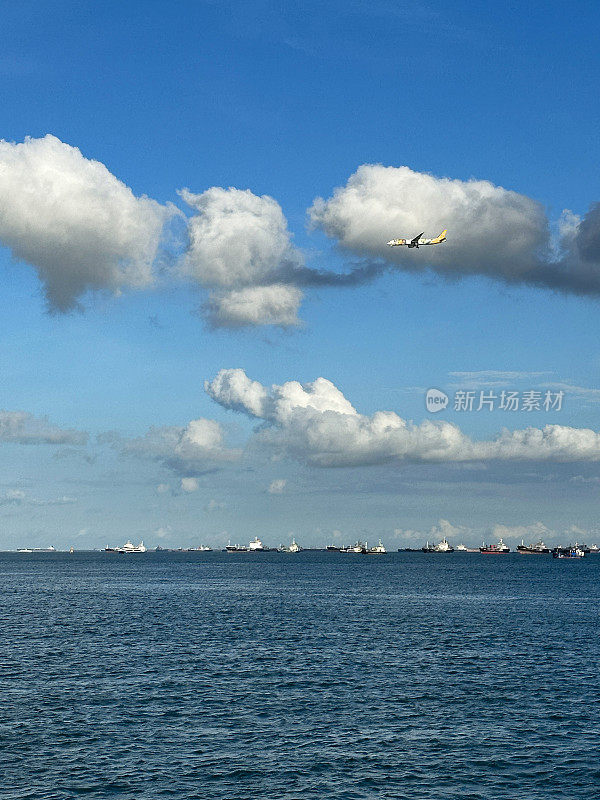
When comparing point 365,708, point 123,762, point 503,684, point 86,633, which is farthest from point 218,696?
point 86,633

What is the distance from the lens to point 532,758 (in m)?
59.2

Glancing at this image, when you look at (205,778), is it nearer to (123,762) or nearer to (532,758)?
(123,762)

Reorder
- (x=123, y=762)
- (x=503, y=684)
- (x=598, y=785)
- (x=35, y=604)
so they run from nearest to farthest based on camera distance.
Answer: (x=598, y=785) → (x=123, y=762) → (x=503, y=684) → (x=35, y=604)

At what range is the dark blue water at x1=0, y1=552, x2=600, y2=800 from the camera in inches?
2138

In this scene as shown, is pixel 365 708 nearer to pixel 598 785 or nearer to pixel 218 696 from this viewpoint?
pixel 218 696

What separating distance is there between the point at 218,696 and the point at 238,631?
167ft

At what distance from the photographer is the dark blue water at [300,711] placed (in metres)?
54.3

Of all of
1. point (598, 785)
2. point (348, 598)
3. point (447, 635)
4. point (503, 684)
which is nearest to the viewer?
point (598, 785)

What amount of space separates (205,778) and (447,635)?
7482cm

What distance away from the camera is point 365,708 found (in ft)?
242

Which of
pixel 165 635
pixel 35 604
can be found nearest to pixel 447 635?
pixel 165 635

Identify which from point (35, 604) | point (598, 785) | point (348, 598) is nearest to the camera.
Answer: point (598, 785)

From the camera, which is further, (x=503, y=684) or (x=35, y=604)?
(x=35, y=604)

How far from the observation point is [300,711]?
238 feet
